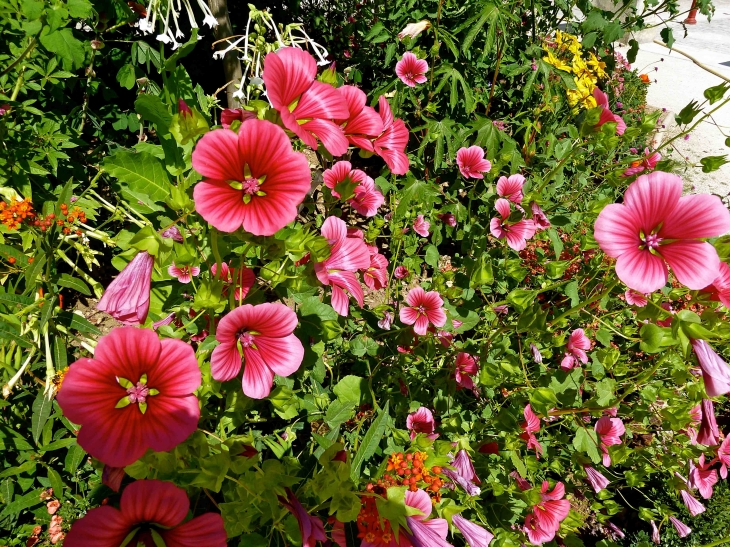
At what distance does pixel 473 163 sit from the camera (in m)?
1.94

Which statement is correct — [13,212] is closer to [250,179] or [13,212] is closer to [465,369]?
[250,179]

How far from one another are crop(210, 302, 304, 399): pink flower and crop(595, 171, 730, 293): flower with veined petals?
0.53m

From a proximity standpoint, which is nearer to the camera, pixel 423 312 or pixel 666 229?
pixel 666 229

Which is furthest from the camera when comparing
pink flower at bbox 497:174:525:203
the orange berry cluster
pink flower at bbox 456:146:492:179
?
pink flower at bbox 456:146:492:179

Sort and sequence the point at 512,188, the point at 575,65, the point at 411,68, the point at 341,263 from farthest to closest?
the point at 575,65 < the point at 411,68 < the point at 512,188 < the point at 341,263

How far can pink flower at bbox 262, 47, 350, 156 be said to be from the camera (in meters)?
0.67

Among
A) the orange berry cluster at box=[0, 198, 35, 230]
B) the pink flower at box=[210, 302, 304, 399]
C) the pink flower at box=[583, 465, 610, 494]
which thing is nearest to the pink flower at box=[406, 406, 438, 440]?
the pink flower at box=[583, 465, 610, 494]

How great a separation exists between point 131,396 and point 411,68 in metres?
1.89

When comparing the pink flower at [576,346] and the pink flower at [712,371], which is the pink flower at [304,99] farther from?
the pink flower at [576,346]

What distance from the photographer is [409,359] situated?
1.57m

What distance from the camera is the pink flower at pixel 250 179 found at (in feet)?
A: 2.07

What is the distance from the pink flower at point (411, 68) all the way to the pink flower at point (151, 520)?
188 cm

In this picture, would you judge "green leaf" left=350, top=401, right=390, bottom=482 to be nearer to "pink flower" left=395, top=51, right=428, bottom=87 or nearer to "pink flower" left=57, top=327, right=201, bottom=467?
"pink flower" left=57, top=327, right=201, bottom=467

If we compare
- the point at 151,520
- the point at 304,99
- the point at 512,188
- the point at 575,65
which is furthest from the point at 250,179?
the point at 575,65
